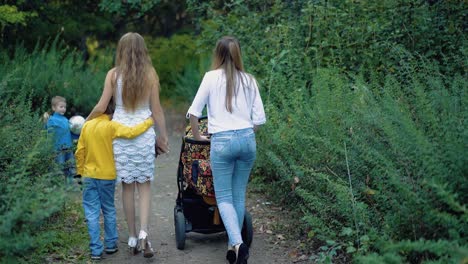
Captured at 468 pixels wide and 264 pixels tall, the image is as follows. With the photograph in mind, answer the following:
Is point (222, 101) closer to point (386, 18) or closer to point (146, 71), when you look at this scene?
point (146, 71)

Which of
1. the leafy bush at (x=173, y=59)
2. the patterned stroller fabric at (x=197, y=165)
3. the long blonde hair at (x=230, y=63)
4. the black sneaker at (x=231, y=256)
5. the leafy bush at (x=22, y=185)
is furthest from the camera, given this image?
the leafy bush at (x=173, y=59)

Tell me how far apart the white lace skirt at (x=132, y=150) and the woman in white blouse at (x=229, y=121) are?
1.72 ft

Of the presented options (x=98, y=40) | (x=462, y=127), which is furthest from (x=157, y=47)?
(x=462, y=127)

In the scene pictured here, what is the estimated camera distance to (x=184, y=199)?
22.4ft

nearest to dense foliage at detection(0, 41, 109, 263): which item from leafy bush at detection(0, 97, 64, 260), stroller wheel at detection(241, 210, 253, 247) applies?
leafy bush at detection(0, 97, 64, 260)

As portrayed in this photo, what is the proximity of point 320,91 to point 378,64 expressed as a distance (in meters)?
2.55

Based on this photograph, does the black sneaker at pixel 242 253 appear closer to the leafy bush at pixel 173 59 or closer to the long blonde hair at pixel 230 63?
the long blonde hair at pixel 230 63

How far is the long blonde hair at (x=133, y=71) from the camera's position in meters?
6.25

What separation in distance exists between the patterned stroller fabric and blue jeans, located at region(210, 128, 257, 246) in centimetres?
28

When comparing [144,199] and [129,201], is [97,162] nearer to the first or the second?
[129,201]

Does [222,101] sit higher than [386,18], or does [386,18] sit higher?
[386,18]

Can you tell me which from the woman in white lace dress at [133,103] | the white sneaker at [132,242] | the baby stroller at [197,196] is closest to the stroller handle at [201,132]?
the baby stroller at [197,196]

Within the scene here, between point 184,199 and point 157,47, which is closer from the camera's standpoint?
point 184,199

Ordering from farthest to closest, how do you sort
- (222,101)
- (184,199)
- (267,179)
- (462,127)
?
(267,179)
(184,199)
(222,101)
(462,127)
